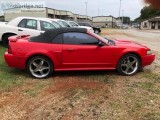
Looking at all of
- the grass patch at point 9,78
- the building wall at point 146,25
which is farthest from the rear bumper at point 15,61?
the building wall at point 146,25

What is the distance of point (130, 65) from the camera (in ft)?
23.3

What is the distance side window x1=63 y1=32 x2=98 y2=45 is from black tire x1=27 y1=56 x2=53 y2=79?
29.3 inches

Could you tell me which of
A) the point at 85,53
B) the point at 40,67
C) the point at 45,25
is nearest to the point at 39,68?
the point at 40,67

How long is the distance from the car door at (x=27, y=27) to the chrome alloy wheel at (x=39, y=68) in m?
5.22

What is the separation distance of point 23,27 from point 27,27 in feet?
0.61

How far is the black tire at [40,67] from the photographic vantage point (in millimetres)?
6812

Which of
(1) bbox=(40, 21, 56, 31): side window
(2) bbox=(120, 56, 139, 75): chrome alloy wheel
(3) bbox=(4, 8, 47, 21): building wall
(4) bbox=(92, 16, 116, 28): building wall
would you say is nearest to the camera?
(2) bbox=(120, 56, 139, 75): chrome alloy wheel

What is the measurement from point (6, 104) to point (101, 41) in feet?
10.3

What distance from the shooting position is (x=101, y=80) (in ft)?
21.3

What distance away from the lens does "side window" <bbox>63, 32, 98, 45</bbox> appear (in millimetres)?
6945

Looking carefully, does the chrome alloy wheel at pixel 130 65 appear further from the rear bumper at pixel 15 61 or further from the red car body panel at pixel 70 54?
the rear bumper at pixel 15 61

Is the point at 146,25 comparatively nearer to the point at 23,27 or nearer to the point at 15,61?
the point at 23,27

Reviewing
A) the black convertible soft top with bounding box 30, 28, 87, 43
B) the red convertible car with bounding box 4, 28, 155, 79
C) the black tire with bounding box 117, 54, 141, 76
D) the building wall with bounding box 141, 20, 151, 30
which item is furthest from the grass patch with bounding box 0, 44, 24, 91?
the building wall with bounding box 141, 20, 151, 30

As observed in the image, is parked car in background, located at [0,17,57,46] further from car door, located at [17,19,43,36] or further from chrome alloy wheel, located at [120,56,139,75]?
chrome alloy wheel, located at [120,56,139,75]
